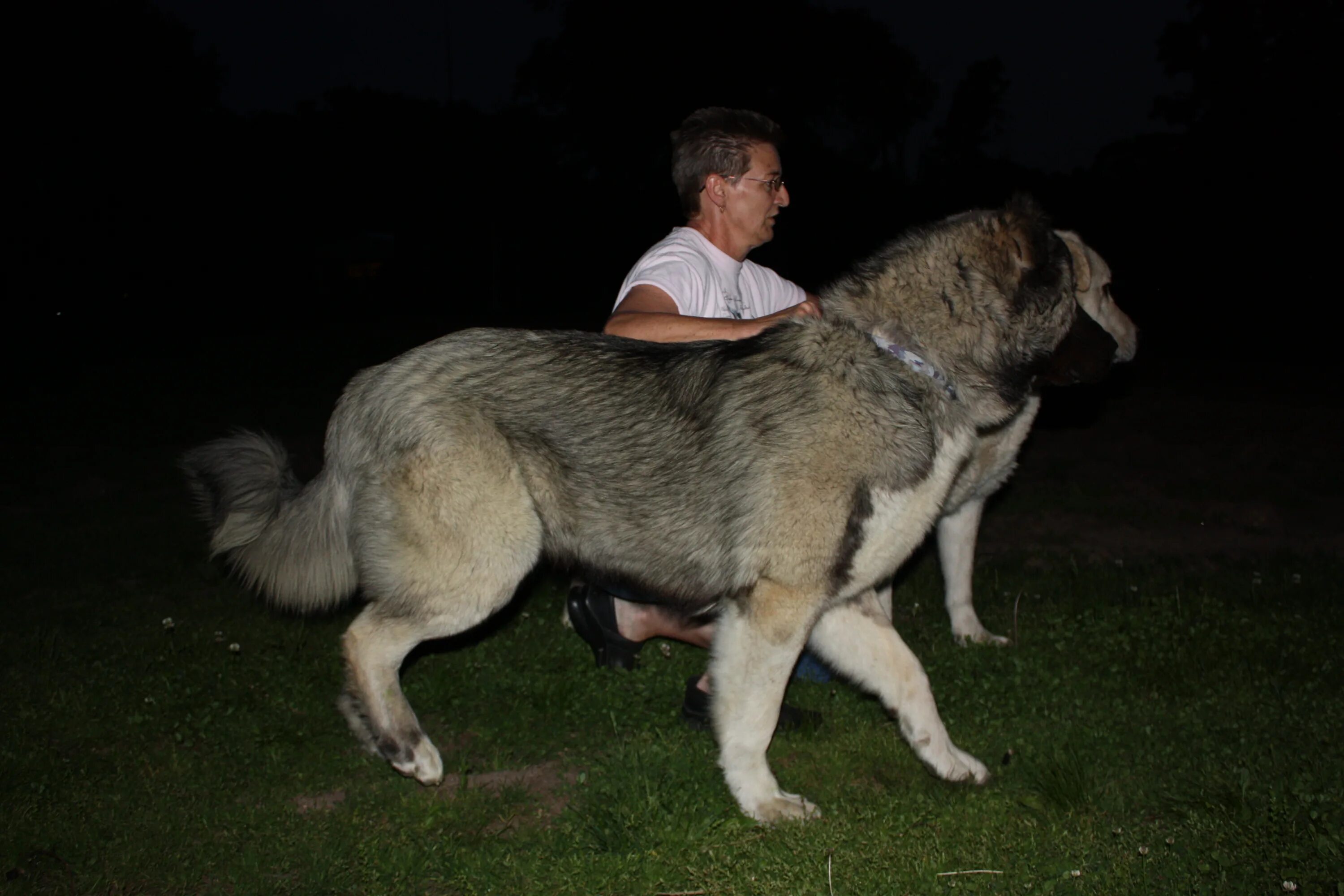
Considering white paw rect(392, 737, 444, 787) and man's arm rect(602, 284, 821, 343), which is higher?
man's arm rect(602, 284, 821, 343)

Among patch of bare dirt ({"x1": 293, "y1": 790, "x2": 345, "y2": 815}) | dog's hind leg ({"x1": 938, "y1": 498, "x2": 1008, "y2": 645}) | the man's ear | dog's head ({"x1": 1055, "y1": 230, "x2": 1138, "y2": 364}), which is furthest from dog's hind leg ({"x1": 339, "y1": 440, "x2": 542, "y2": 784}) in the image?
dog's hind leg ({"x1": 938, "y1": 498, "x2": 1008, "y2": 645})

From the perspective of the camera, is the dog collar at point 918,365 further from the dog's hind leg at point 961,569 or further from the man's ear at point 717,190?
the dog's hind leg at point 961,569

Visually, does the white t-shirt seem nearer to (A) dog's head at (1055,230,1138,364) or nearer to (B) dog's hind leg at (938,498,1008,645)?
(A) dog's head at (1055,230,1138,364)

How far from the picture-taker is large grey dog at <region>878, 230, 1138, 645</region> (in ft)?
13.0

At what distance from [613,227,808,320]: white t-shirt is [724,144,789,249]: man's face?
0.51 feet

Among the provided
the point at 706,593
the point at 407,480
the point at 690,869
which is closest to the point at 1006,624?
the point at 706,593

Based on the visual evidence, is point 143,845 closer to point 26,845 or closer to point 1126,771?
point 26,845

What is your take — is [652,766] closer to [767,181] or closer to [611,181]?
[767,181]

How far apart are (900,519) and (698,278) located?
1.61 metres

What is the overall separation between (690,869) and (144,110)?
3032cm

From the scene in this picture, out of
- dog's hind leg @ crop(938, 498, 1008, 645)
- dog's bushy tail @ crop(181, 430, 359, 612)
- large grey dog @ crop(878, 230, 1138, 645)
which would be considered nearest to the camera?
dog's bushy tail @ crop(181, 430, 359, 612)

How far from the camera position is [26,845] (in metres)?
3.28

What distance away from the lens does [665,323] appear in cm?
414

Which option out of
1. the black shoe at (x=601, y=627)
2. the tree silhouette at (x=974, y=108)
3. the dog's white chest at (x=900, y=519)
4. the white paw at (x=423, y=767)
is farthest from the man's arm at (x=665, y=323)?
the tree silhouette at (x=974, y=108)
